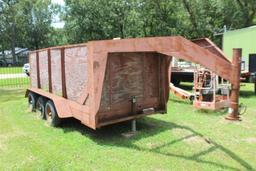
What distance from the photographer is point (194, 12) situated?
27.3 m

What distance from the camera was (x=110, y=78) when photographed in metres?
5.34

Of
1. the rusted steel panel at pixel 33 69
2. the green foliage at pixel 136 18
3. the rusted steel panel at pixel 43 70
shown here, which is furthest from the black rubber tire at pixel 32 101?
the green foliage at pixel 136 18

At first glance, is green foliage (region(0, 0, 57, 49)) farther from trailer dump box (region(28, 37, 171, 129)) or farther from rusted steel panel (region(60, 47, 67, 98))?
trailer dump box (region(28, 37, 171, 129))

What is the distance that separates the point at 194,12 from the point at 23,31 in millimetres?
30541

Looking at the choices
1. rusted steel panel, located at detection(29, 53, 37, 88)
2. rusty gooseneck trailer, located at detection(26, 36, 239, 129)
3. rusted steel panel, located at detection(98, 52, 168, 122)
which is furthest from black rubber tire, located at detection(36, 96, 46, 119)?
rusted steel panel, located at detection(98, 52, 168, 122)

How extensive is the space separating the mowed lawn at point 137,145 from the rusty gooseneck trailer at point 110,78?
0.41m

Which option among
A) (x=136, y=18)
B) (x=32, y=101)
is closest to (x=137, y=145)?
(x=32, y=101)

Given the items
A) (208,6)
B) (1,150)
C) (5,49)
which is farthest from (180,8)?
(5,49)

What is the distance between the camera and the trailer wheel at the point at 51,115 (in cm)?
617

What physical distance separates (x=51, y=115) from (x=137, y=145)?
239 centimetres

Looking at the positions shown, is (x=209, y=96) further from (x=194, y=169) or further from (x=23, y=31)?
(x=23, y=31)

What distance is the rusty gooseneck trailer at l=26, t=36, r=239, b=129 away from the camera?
4.34 metres

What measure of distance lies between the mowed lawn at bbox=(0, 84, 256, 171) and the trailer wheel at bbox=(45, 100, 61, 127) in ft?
0.48

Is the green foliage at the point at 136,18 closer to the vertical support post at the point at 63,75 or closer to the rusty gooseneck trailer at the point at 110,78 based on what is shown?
the rusty gooseneck trailer at the point at 110,78
